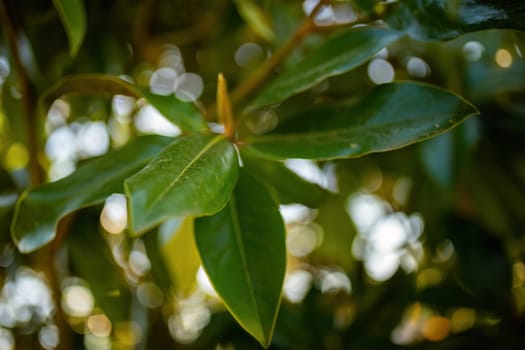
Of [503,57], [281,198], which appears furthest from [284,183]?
[503,57]

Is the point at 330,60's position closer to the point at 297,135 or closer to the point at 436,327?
the point at 297,135

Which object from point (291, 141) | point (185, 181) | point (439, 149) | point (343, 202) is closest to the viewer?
point (185, 181)

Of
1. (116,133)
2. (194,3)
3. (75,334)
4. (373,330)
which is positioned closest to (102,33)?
(194,3)

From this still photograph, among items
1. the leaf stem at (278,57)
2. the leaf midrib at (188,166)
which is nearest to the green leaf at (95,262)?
the leaf stem at (278,57)

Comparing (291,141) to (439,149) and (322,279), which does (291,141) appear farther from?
(322,279)

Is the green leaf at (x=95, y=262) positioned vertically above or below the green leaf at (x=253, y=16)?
below

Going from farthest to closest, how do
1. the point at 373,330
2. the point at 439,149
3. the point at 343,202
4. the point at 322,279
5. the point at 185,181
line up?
the point at 322,279 < the point at 343,202 < the point at 373,330 < the point at 439,149 < the point at 185,181

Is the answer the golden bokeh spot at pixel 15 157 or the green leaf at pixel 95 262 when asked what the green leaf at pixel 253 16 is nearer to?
the green leaf at pixel 95 262
